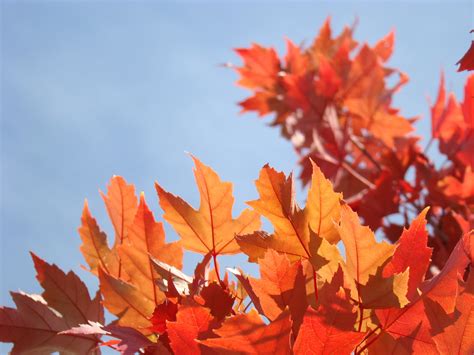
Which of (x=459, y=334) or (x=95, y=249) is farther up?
(x=95, y=249)

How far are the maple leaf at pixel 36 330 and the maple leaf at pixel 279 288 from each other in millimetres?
258

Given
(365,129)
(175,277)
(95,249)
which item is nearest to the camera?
(175,277)

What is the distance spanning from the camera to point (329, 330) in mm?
445

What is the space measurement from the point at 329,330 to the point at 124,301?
0.84ft

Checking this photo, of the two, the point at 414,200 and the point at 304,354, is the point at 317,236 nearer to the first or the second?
the point at 304,354

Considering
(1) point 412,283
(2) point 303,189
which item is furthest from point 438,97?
(1) point 412,283

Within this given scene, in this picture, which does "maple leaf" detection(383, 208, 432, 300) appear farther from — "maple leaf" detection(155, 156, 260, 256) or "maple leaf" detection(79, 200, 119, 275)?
"maple leaf" detection(79, 200, 119, 275)

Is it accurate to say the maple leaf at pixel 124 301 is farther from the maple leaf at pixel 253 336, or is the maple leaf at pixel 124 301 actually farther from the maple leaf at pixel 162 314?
the maple leaf at pixel 253 336

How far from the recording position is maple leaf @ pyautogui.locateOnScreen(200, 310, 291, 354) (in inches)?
17.2

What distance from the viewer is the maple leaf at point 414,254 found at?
515 millimetres

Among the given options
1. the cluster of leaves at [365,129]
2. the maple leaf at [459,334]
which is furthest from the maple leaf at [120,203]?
the cluster of leaves at [365,129]

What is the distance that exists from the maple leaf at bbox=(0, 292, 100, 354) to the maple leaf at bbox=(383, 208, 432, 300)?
34cm

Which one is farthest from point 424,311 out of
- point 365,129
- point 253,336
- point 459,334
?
point 365,129

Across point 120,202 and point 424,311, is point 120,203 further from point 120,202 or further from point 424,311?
point 424,311
